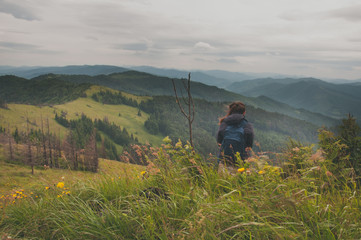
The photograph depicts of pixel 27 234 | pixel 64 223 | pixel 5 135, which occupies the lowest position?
pixel 5 135

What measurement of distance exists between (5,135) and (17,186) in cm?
12341

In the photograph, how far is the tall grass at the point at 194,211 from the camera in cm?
212

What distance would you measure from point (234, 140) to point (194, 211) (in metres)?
2.93

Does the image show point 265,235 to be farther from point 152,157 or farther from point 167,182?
point 152,157

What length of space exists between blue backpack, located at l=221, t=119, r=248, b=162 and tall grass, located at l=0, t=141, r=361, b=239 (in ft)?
4.88

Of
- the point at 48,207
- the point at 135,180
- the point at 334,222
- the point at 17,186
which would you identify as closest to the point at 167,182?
the point at 135,180

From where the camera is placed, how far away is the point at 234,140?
5.19 metres

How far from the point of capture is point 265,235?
81.8 inches

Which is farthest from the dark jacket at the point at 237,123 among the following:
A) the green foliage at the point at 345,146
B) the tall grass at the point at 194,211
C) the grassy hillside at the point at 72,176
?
the grassy hillside at the point at 72,176

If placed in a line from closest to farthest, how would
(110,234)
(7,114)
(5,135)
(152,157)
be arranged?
(110,234)
(152,157)
(5,135)
(7,114)

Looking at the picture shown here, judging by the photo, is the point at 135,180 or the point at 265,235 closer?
the point at 265,235

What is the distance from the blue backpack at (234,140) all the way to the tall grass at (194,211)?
1.49m

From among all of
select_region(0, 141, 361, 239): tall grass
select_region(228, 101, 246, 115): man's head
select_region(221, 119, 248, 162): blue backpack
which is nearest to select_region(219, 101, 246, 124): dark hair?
select_region(228, 101, 246, 115): man's head

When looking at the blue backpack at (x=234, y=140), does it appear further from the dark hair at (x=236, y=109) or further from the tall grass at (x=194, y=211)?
the tall grass at (x=194, y=211)
